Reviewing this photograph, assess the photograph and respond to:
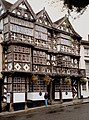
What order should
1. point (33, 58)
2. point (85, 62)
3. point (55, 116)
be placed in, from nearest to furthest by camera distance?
point (55, 116), point (33, 58), point (85, 62)

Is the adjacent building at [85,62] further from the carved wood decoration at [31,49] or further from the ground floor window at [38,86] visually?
the ground floor window at [38,86]

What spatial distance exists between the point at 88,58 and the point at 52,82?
9.20m

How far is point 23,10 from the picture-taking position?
87.2 ft

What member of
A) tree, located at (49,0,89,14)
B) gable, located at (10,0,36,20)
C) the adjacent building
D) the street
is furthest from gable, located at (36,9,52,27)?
tree, located at (49,0,89,14)

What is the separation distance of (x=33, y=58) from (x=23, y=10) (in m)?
5.93

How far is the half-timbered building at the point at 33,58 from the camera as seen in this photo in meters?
24.5

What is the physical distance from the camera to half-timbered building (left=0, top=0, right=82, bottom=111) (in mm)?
24484

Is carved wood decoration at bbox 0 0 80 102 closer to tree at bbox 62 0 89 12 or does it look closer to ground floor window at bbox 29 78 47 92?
ground floor window at bbox 29 78 47 92

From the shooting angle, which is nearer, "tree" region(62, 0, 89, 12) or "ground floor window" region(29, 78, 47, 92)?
"tree" region(62, 0, 89, 12)

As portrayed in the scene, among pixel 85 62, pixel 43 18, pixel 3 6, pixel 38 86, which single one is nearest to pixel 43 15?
pixel 43 18

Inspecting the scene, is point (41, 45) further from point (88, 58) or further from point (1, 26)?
point (88, 58)

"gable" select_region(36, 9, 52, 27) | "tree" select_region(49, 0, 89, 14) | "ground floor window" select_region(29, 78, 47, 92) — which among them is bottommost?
"ground floor window" select_region(29, 78, 47, 92)

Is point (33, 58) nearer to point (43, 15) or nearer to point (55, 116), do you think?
point (43, 15)

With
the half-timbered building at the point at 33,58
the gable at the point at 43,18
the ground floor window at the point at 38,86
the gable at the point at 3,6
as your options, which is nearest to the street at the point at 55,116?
the half-timbered building at the point at 33,58
